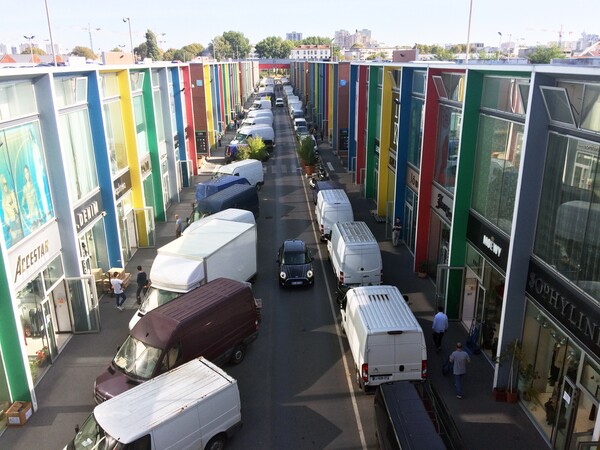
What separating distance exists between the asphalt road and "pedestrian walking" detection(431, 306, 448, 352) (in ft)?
8.79

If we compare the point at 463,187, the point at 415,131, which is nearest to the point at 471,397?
the point at 463,187

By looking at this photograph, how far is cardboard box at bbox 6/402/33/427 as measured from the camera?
1183 centimetres

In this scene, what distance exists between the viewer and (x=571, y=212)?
1023 centimetres

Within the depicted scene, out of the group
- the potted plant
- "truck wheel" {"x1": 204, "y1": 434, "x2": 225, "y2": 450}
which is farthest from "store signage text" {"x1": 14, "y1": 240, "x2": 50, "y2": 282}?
the potted plant

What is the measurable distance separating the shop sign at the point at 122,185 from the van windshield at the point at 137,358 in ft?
31.7

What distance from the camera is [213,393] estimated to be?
34.2 ft

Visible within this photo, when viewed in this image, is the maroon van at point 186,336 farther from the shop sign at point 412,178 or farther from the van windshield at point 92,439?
the shop sign at point 412,178

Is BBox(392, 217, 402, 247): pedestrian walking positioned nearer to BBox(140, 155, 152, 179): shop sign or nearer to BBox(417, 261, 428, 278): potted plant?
BBox(417, 261, 428, 278): potted plant

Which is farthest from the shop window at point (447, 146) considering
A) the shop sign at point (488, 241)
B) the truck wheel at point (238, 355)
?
the truck wheel at point (238, 355)

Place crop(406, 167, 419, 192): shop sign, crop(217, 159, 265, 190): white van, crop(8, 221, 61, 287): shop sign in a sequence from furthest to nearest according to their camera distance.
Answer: crop(217, 159, 265, 190): white van < crop(406, 167, 419, 192): shop sign < crop(8, 221, 61, 287): shop sign

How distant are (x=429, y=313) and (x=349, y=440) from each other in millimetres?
7003

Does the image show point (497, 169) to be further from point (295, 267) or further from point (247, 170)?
point (247, 170)

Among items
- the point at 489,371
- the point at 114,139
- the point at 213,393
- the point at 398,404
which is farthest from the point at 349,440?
the point at 114,139

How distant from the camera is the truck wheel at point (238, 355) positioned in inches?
559
